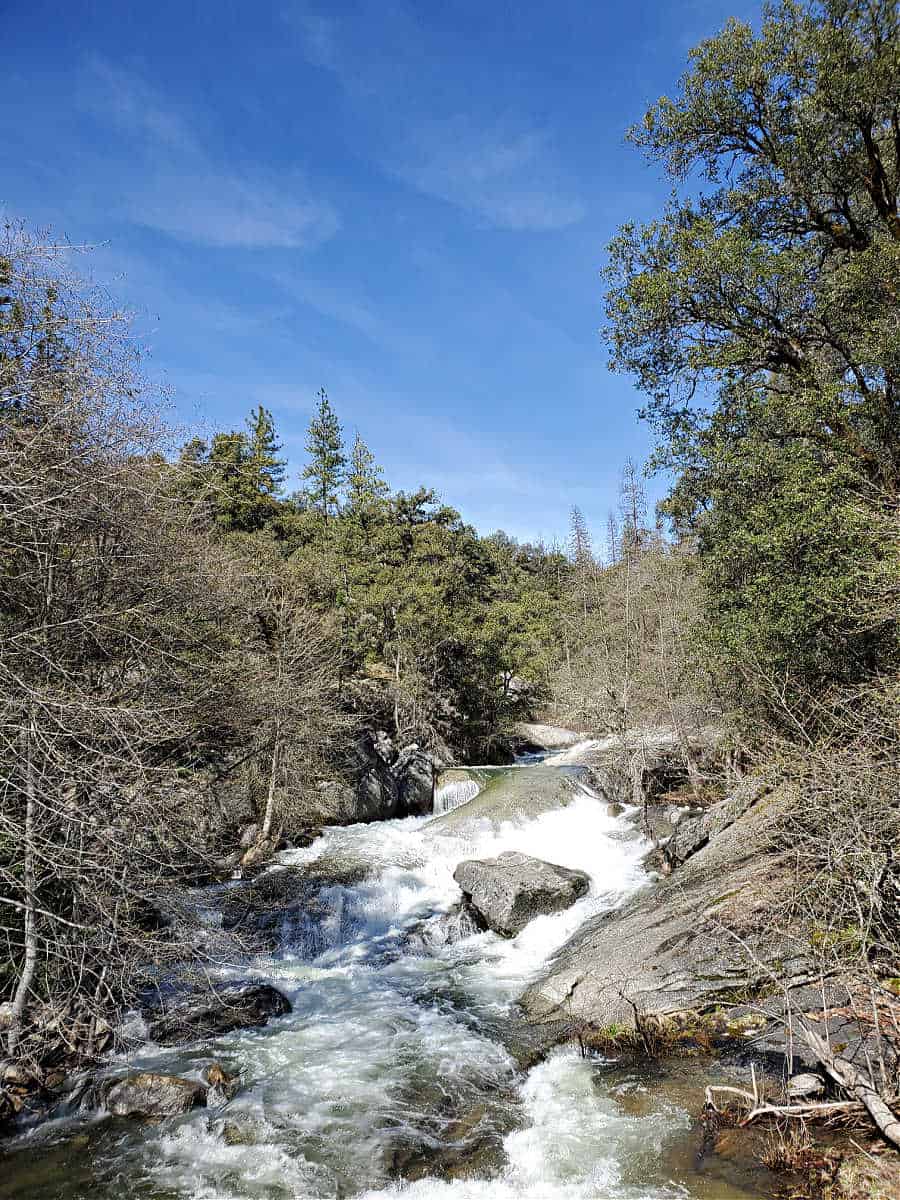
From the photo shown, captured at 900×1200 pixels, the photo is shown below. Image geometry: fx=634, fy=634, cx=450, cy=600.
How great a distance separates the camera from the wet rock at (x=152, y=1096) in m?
6.78

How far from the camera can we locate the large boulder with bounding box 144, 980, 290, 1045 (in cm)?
856

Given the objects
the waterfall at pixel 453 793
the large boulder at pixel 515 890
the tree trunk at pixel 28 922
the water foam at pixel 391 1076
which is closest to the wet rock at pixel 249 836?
the water foam at pixel 391 1076

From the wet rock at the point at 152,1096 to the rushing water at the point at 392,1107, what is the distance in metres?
0.16

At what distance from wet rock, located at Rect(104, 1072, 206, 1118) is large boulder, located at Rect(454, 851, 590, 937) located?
6322mm

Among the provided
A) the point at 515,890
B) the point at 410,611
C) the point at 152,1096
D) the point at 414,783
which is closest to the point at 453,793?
the point at 414,783

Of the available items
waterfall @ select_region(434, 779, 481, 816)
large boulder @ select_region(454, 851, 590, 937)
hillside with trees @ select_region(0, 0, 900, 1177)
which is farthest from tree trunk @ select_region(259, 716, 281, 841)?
waterfall @ select_region(434, 779, 481, 816)

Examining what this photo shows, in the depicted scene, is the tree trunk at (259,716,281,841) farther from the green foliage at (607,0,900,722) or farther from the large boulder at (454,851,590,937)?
the green foliage at (607,0,900,722)

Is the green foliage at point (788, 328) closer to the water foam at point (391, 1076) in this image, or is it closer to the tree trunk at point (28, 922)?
the water foam at point (391, 1076)

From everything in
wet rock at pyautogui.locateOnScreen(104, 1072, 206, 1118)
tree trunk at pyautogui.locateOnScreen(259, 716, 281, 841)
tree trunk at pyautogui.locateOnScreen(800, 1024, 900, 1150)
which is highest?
tree trunk at pyautogui.locateOnScreen(259, 716, 281, 841)

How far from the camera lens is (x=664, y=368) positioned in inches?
508

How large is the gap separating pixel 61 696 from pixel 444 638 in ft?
62.3

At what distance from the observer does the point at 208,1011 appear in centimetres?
898

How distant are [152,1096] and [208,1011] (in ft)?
7.15

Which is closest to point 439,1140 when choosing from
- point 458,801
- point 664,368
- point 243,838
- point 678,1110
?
point 678,1110
